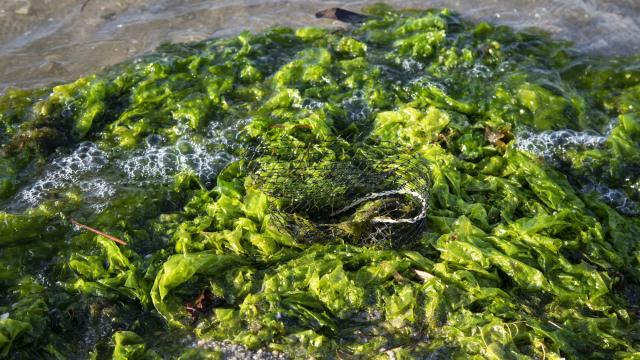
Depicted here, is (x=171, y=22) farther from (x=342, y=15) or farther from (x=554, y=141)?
(x=554, y=141)

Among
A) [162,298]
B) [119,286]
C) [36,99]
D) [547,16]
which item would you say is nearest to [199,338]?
[162,298]

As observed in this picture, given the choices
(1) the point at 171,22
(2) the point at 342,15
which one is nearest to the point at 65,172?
(1) the point at 171,22

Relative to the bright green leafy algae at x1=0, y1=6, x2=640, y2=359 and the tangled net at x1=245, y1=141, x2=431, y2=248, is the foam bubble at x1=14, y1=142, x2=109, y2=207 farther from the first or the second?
the tangled net at x1=245, y1=141, x2=431, y2=248

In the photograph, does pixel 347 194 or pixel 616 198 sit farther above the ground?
pixel 347 194

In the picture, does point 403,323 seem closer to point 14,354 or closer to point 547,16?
point 14,354

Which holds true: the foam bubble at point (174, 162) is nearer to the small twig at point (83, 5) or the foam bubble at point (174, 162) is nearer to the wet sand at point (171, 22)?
the wet sand at point (171, 22)

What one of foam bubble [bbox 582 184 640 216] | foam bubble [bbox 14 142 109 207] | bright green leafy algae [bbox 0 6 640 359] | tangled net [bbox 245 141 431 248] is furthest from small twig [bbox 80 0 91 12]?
foam bubble [bbox 582 184 640 216]
